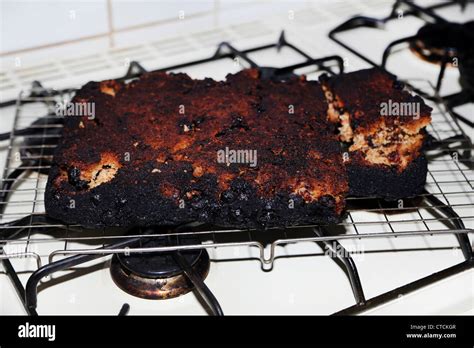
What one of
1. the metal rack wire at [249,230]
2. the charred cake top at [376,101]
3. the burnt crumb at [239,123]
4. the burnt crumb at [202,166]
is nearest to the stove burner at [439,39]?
the metal rack wire at [249,230]

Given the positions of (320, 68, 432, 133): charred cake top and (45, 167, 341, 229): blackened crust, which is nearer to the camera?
(45, 167, 341, 229): blackened crust

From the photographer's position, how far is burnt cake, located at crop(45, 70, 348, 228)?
3.10ft

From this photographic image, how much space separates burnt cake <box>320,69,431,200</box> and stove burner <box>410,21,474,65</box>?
1.35ft

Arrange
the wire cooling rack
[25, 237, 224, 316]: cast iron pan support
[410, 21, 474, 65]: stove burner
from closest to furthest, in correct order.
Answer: [25, 237, 224, 316]: cast iron pan support, the wire cooling rack, [410, 21, 474, 65]: stove burner

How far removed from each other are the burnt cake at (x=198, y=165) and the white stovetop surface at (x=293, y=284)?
3.6 inches

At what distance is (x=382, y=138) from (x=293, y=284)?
299mm

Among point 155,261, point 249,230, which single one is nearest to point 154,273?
point 155,261

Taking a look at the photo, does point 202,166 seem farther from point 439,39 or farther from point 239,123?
point 439,39

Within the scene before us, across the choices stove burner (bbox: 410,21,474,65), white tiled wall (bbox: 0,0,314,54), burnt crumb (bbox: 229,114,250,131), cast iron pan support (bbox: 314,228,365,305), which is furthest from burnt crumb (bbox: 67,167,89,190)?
stove burner (bbox: 410,21,474,65)

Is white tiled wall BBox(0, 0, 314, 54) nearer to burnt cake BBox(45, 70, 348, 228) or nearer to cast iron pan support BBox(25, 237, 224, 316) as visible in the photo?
burnt cake BBox(45, 70, 348, 228)

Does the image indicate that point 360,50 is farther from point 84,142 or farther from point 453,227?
point 84,142

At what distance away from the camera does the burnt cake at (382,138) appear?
103cm

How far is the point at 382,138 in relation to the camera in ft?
3.49
